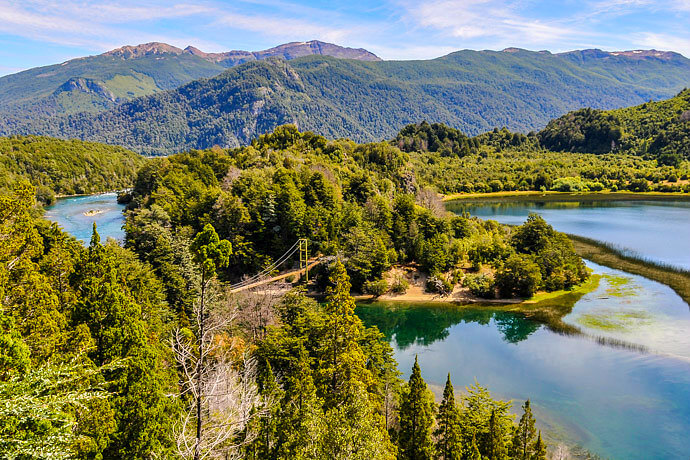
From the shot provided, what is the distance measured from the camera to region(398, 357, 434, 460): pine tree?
18266 mm

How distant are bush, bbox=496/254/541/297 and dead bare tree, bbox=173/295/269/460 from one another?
32215 millimetres

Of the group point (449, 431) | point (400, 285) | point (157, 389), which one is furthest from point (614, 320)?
point (157, 389)

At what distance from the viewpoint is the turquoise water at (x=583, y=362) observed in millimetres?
24625

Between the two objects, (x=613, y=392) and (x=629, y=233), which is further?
(x=629, y=233)

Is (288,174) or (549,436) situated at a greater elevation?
(288,174)

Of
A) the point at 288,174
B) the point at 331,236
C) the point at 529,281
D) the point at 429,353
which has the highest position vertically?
the point at 288,174

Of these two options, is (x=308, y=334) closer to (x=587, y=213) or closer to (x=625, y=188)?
(x=587, y=213)

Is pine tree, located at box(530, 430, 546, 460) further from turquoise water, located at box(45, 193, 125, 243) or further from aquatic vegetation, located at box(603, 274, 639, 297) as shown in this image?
turquoise water, located at box(45, 193, 125, 243)

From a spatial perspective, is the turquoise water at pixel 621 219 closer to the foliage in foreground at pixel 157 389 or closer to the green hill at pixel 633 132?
the green hill at pixel 633 132

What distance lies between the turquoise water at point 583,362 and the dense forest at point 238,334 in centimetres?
392

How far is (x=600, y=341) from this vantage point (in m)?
36.1

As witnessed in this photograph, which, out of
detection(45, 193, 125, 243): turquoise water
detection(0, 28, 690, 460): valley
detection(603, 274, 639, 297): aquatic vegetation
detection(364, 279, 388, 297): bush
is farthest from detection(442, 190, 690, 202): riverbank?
detection(45, 193, 125, 243): turquoise water

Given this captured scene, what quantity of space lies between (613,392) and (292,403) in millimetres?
24285

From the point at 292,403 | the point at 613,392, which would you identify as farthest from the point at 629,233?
the point at 292,403
